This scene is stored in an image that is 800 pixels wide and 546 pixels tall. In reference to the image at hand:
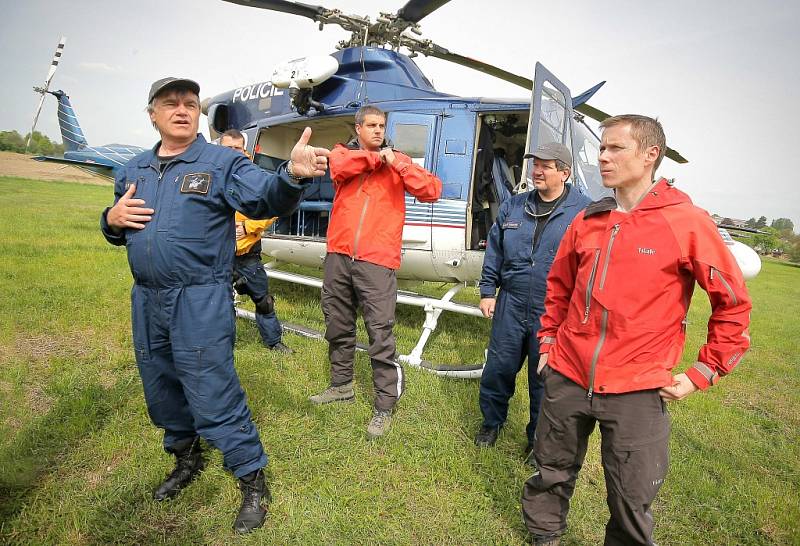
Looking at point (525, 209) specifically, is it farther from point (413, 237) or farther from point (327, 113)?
point (327, 113)

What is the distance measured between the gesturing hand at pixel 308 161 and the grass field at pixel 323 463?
5.86ft

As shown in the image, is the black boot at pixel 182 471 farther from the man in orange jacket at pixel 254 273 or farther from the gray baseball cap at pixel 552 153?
the gray baseball cap at pixel 552 153

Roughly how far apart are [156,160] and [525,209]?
2141 millimetres

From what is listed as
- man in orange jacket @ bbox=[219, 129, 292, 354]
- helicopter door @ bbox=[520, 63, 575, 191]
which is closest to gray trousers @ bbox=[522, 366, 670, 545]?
helicopter door @ bbox=[520, 63, 575, 191]

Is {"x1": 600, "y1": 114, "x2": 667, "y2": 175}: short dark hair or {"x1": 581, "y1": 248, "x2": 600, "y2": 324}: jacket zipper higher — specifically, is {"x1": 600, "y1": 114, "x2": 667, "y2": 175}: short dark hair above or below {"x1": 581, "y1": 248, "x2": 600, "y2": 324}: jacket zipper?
above

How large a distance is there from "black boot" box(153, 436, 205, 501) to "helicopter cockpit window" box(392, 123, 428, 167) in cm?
340

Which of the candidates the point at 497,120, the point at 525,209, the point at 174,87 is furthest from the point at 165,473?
the point at 497,120

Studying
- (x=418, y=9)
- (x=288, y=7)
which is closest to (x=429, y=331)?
(x=418, y=9)

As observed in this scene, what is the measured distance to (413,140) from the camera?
15.9 feet

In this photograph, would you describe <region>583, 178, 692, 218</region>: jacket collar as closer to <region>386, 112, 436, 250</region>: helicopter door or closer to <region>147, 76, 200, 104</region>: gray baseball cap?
<region>147, 76, 200, 104</region>: gray baseball cap

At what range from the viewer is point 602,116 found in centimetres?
602

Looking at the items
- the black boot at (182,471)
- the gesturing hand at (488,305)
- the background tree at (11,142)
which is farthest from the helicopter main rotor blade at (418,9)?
the background tree at (11,142)

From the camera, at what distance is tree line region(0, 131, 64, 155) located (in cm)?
6962

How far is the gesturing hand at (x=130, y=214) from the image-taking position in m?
2.02
